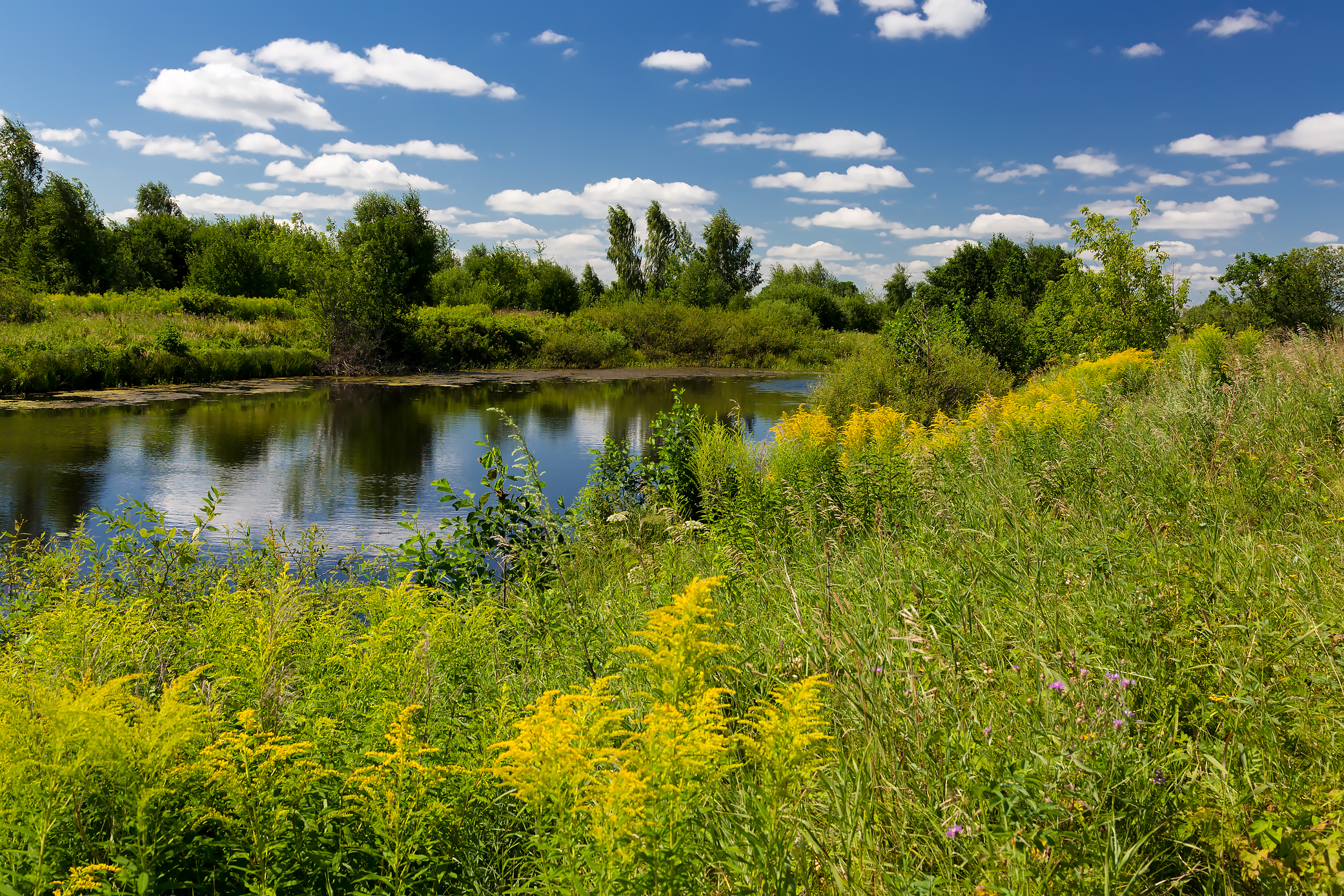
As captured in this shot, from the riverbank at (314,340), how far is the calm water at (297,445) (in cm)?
176

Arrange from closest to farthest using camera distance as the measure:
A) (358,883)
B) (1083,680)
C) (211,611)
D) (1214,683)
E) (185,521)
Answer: (358,883) → (1083,680) → (1214,683) → (211,611) → (185,521)

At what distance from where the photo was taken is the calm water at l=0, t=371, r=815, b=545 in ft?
31.5

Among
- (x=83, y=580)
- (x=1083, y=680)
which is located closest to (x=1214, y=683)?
(x=1083, y=680)

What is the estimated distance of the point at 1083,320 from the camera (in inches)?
682

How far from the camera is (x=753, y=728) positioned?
261cm

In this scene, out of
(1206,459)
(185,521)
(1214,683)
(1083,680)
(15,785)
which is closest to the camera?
(15,785)

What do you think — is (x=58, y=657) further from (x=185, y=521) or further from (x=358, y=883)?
(x=185, y=521)

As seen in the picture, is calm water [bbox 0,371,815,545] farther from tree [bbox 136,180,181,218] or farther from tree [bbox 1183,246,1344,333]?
tree [bbox 136,180,181,218]

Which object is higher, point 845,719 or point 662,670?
point 662,670

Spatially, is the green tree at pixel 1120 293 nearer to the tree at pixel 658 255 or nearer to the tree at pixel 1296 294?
the tree at pixel 1296 294

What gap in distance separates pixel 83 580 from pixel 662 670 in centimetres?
518

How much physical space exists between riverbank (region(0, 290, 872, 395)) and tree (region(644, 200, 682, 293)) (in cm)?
776

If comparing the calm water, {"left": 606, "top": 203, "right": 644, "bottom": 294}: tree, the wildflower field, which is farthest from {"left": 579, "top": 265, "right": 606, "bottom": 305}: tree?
the wildflower field

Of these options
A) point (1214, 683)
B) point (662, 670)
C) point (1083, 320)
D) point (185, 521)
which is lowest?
point (185, 521)
